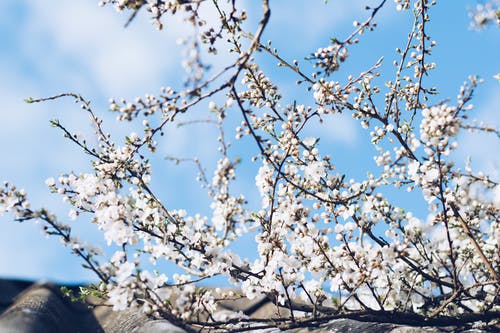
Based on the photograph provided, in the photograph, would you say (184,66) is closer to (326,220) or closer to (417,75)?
(326,220)

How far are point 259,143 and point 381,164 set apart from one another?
6.51 ft

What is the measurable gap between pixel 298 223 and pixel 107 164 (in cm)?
191

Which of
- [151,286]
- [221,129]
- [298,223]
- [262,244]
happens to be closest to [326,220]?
[298,223]

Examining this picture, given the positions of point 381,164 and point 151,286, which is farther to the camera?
point 381,164

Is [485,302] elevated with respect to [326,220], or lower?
lower

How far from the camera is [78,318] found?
6227 mm

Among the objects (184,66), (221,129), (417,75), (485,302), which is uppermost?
(417,75)

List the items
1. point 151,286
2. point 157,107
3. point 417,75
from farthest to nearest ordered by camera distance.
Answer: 1. point 417,75
2. point 151,286
3. point 157,107

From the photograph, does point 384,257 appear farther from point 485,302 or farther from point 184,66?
point 184,66

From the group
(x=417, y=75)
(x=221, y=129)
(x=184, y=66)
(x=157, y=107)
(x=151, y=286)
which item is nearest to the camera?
(x=184, y=66)

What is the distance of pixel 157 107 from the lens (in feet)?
11.6

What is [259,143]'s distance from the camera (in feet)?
12.1

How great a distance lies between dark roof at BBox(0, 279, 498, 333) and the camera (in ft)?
14.4

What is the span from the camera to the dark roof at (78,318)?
14.4ft
